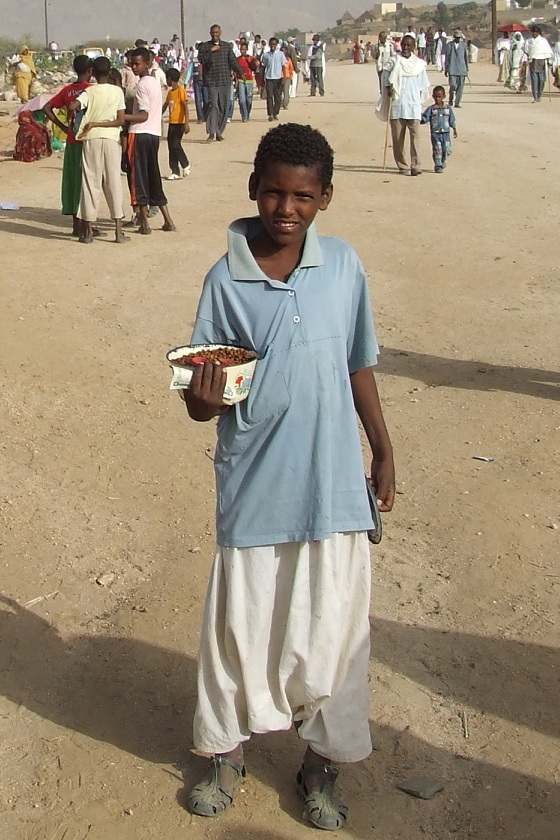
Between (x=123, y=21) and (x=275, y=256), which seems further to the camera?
(x=123, y=21)

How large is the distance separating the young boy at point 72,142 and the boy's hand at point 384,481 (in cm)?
811

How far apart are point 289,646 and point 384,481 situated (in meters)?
0.51

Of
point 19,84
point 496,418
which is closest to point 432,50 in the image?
point 19,84

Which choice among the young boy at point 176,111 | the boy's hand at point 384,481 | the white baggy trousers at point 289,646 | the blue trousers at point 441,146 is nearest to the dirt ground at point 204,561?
the white baggy trousers at point 289,646

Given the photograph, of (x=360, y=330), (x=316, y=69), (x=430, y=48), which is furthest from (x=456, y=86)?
(x=430, y=48)

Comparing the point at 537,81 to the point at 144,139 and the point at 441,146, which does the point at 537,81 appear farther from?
the point at 144,139

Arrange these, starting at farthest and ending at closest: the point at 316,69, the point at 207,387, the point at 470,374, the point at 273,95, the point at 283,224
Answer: the point at 316,69
the point at 273,95
the point at 470,374
the point at 283,224
the point at 207,387

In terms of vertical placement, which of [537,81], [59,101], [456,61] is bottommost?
[59,101]

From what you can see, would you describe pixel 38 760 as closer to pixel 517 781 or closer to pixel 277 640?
pixel 277 640

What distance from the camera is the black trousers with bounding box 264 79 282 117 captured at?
22.3 metres

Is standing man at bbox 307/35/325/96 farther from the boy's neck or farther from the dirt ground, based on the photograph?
the boy's neck

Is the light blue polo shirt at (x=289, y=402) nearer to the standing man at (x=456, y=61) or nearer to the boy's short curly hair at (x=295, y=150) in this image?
the boy's short curly hair at (x=295, y=150)

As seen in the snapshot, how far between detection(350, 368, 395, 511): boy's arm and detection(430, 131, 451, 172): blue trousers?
1282 cm

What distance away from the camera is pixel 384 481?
2.95 m
